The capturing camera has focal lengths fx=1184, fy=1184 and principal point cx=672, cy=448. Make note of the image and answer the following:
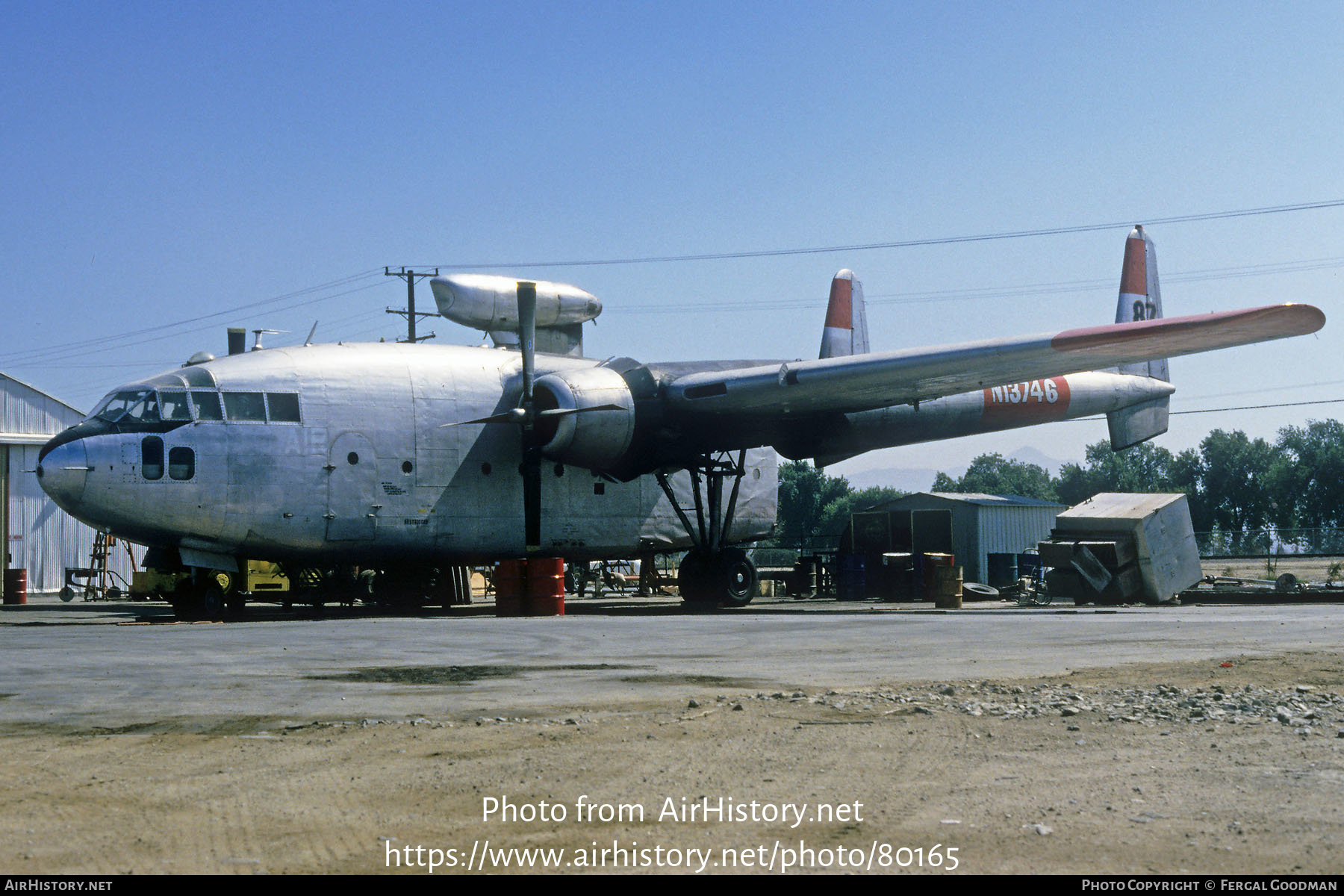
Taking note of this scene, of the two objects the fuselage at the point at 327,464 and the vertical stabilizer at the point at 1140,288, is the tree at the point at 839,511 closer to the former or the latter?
the vertical stabilizer at the point at 1140,288

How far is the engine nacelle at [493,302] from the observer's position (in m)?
24.6

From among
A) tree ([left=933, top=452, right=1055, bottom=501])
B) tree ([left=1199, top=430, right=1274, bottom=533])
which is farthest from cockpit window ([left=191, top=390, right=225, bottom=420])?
tree ([left=933, top=452, right=1055, bottom=501])

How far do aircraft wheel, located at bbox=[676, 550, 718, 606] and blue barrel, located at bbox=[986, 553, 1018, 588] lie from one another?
14087mm

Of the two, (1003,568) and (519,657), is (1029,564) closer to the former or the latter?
(1003,568)

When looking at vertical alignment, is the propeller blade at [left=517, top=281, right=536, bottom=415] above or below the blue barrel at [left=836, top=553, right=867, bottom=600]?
above

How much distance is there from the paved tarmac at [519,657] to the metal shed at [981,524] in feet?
57.7

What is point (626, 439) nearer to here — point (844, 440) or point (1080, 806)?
point (844, 440)

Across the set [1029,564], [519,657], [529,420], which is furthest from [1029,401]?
[519,657]

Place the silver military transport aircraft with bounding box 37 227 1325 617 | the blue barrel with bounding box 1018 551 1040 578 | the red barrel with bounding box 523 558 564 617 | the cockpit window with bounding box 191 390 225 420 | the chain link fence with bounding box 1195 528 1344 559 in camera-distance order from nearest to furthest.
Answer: the silver military transport aircraft with bounding box 37 227 1325 617 < the cockpit window with bounding box 191 390 225 420 < the red barrel with bounding box 523 558 564 617 < the blue barrel with bounding box 1018 551 1040 578 < the chain link fence with bounding box 1195 528 1344 559

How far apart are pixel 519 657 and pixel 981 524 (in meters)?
28.4

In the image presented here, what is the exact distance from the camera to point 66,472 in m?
19.5

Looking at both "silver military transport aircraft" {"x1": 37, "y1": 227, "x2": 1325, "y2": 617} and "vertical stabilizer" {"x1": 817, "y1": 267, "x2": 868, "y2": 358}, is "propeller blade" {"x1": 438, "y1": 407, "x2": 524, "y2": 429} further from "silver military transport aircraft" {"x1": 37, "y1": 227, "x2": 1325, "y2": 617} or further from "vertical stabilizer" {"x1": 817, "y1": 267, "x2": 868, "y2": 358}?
"vertical stabilizer" {"x1": 817, "y1": 267, "x2": 868, "y2": 358}

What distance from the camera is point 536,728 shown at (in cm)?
725

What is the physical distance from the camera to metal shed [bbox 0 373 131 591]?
42.1 metres
